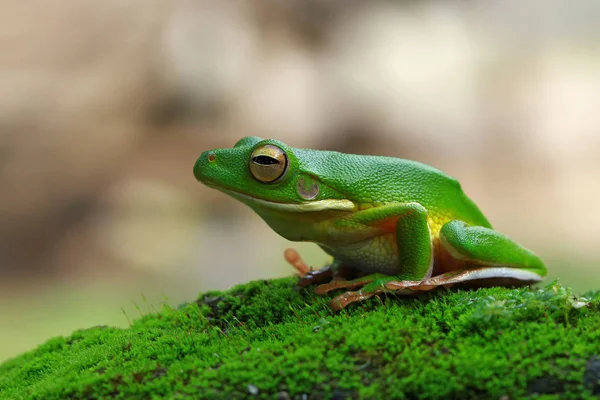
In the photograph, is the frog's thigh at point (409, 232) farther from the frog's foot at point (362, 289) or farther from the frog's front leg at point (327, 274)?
the frog's front leg at point (327, 274)

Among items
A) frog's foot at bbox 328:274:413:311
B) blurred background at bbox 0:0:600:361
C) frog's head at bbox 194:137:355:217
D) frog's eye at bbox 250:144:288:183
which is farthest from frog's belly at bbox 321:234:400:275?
blurred background at bbox 0:0:600:361

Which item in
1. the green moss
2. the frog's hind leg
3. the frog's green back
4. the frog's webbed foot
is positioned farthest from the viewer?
the frog's webbed foot

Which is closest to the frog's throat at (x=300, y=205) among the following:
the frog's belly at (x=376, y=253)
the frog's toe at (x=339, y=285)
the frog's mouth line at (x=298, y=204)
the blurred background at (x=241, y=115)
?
the frog's mouth line at (x=298, y=204)

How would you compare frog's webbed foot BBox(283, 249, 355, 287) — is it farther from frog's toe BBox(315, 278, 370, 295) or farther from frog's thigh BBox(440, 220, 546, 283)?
frog's thigh BBox(440, 220, 546, 283)

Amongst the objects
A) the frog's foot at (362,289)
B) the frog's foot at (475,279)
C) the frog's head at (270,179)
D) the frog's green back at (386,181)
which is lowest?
the frog's foot at (475,279)

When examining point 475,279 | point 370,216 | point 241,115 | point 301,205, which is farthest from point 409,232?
point 241,115

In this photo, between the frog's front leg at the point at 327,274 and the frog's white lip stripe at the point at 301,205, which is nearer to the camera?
the frog's white lip stripe at the point at 301,205

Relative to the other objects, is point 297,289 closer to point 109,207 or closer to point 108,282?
point 108,282
